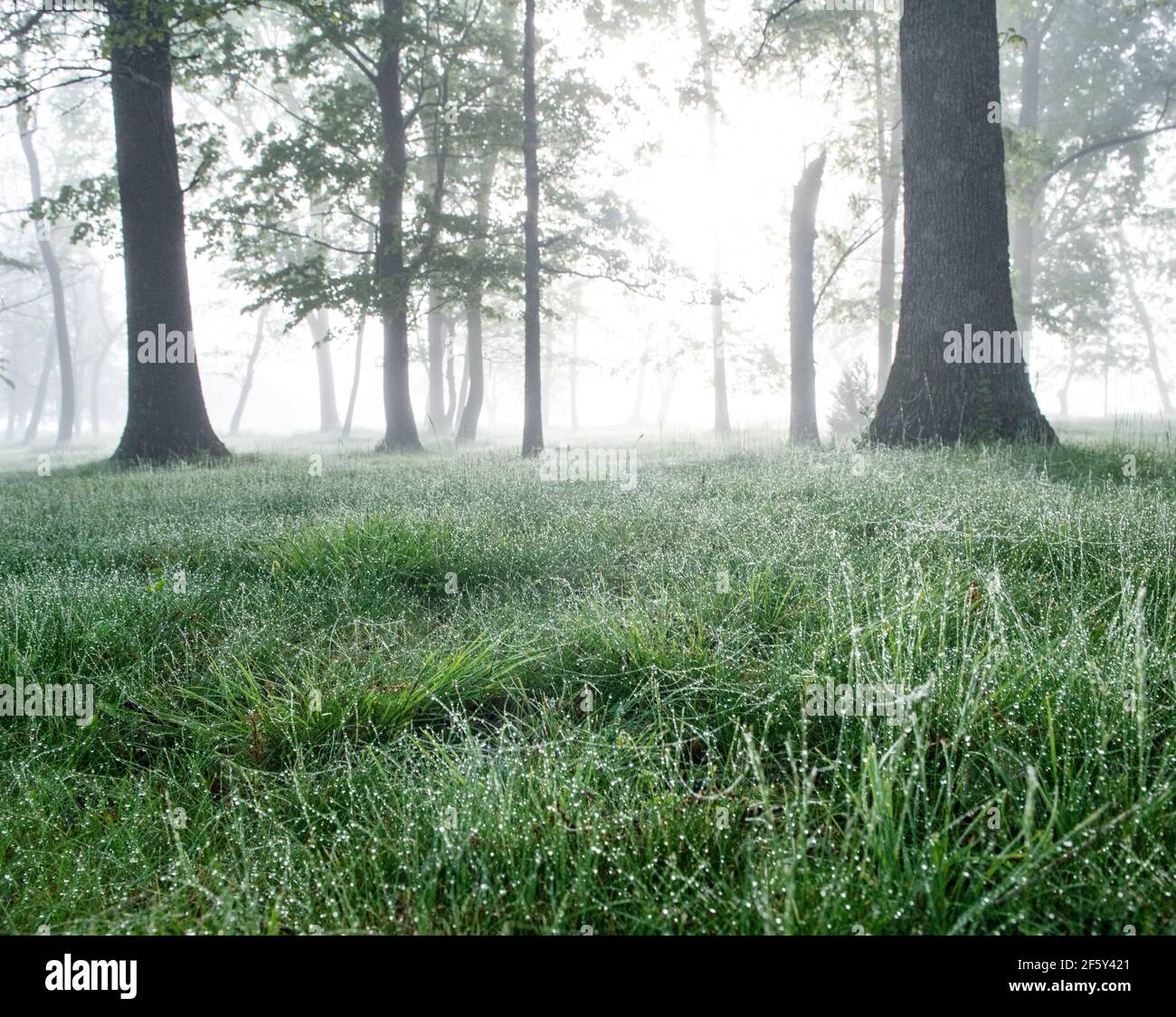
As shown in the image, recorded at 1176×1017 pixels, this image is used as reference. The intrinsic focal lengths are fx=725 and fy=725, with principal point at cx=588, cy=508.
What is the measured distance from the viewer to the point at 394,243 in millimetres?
13055

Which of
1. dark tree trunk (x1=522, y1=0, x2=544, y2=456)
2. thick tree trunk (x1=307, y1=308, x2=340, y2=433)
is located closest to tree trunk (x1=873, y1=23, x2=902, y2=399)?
dark tree trunk (x1=522, y1=0, x2=544, y2=456)

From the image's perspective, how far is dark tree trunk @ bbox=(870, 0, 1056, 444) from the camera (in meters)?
7.21

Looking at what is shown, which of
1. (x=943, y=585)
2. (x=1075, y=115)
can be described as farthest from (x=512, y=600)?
(x=1075, y=115)

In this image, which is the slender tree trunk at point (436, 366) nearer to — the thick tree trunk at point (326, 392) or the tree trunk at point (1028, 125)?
the thick tree trunk at point (326, 392)

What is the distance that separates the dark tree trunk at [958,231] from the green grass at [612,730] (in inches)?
141

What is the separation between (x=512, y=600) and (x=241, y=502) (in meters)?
3.55

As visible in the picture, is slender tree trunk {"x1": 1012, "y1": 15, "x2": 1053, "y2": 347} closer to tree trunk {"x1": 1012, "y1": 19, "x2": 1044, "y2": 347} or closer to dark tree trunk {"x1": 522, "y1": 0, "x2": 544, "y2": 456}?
tree trunk {"x1": 1012, "y1": 19, "x2": 1044, "y2": 347}

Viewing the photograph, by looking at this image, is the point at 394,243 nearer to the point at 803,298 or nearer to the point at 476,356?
the point at 803,298

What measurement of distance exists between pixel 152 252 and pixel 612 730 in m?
11.4

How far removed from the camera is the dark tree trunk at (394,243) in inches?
514

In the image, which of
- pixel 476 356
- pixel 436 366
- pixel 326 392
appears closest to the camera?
pixel 476 356

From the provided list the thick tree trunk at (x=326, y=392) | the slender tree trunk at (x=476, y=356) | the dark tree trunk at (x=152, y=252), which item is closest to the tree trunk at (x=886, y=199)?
the slender tree trunk at (x=476, y=356)

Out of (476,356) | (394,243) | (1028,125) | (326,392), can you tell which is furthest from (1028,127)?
(326,392)
